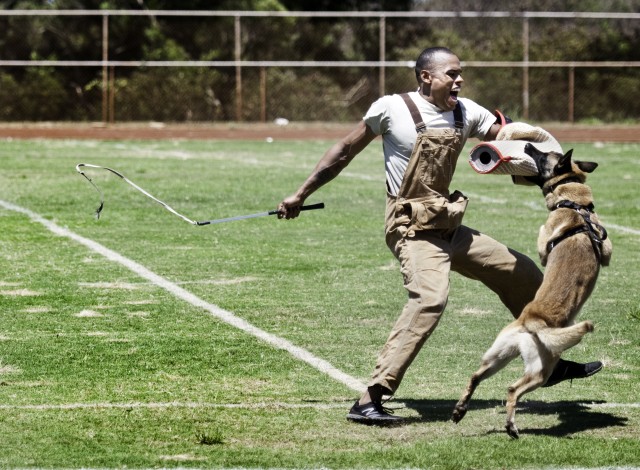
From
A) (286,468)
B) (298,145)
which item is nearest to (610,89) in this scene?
(298,145)

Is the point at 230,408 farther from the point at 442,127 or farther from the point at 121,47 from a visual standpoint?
the point at 121,47

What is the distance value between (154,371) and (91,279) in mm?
3399

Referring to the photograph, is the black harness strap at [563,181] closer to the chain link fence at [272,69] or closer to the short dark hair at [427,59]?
the short dark hair at [427,59]

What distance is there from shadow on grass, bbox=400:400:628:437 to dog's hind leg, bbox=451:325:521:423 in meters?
0.35

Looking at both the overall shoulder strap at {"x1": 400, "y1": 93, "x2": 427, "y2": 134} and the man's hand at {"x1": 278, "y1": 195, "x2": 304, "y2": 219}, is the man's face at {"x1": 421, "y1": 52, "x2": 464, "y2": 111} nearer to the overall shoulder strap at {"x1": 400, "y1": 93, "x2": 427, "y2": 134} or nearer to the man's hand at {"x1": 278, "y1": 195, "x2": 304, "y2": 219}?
the overall shoulder strap at {"x1": 400, "y1": 93, "x2": 427, "y2": 134}

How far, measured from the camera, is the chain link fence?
33.4 meters

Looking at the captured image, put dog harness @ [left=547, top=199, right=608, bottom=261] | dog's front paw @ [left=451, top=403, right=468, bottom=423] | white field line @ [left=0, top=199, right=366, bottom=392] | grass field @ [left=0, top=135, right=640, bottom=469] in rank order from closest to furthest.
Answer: grass field @ [left=0, top=135, right=640, bottom=469], dog's front paw @ [left=451, top=403, right=468, bottom=423], dog harness @ [left=547, top=199, right=608, bottom=261], white field line @ [left=0, top=199, right=366, bottom=392]

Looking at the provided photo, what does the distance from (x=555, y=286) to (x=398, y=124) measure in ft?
3.94

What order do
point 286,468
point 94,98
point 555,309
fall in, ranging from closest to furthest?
1. point 286,468
2. point 555,309
3. point 94,98

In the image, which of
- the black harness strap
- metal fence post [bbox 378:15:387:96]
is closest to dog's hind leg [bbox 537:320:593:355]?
the black harness strap

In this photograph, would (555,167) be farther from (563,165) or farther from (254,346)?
(254,346)

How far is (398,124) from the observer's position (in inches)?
261

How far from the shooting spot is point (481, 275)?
7.01 metres

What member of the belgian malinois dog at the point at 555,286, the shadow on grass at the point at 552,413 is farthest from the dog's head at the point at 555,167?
the shadow on grass at the point at 552,413
